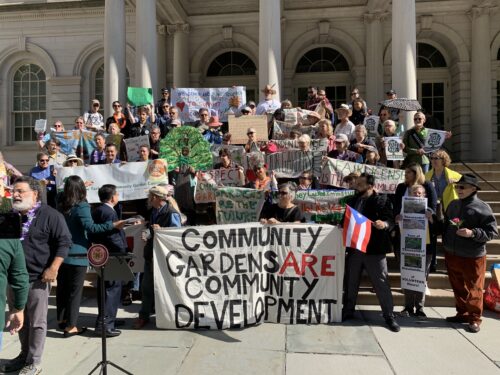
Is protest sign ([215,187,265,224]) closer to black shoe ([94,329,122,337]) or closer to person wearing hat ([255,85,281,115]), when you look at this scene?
black shoe ([94,329,122,337])

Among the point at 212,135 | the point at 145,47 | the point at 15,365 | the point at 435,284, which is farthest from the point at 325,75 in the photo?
the point at 15,365

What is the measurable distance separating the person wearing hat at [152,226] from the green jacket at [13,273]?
2138 millimetres

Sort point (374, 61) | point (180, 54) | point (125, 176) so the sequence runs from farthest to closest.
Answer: point (180, 54), point (374, 61), point (125, 176)

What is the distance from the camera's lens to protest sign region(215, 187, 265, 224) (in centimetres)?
667

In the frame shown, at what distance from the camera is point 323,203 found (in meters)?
6.48

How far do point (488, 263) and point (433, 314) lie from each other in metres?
1.72

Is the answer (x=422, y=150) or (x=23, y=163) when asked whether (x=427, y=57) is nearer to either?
(x=422, y=150)

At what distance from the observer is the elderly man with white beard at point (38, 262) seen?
3.88m

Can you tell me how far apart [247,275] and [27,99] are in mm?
16781

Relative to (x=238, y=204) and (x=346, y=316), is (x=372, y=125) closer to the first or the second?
(x=238, y=204)

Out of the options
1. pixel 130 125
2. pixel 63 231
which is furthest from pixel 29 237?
pixel 130 125

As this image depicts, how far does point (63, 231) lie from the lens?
402 centimetres

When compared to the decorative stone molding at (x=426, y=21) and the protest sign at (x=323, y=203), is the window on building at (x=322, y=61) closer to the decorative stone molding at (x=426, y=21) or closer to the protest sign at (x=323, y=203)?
the decorative stone molding at (x=426, y=21)

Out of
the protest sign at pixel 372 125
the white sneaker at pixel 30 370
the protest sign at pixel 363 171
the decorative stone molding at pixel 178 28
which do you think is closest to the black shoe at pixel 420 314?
the protest sign at pixel 363 171
